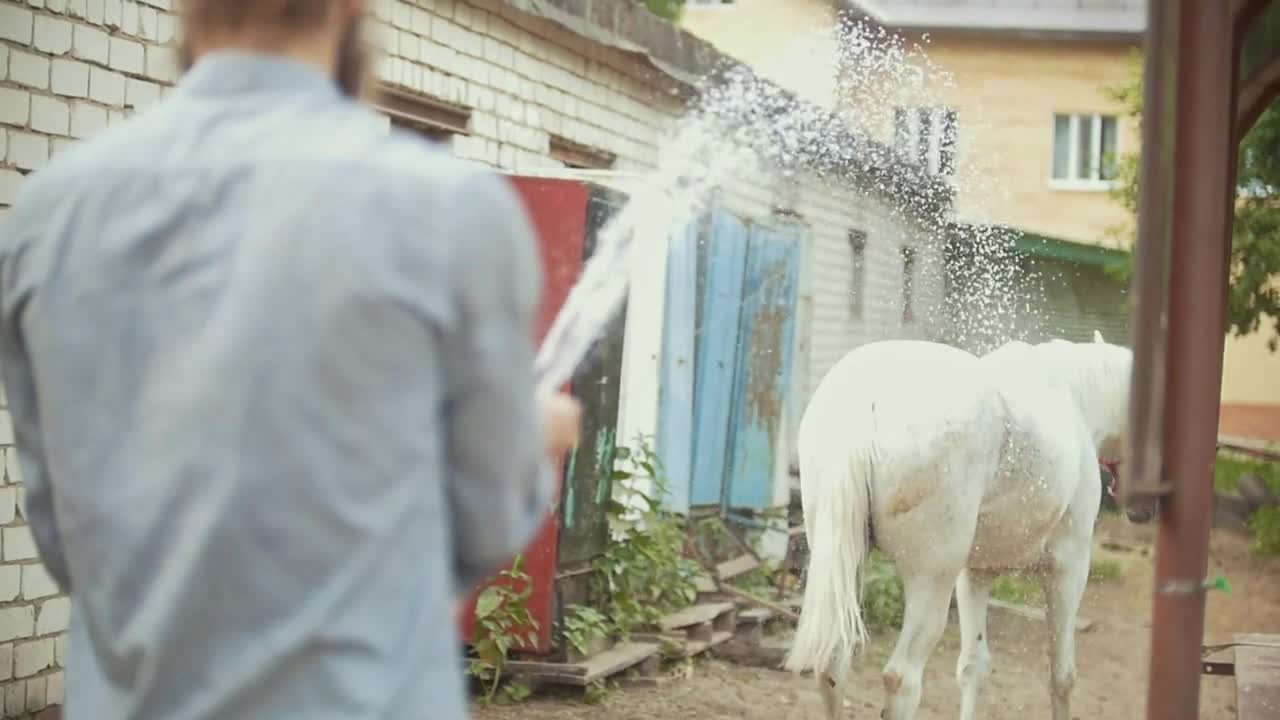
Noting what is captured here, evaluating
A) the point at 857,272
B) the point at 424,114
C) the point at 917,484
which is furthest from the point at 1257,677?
the point at 857,272

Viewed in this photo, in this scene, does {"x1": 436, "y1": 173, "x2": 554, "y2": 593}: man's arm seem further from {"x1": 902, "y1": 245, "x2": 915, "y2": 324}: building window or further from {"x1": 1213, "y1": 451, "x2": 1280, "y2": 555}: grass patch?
{"x1": 1213, "y1": 451, "x2": 1280, "y2": 555}: grass patch

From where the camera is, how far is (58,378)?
5.43 feet

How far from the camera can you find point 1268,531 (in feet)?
51.4

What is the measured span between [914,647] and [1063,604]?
1155 mm

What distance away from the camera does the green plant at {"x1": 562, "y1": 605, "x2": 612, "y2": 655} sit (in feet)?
26.5

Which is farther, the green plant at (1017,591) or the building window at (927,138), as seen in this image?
the building window at (927,138)

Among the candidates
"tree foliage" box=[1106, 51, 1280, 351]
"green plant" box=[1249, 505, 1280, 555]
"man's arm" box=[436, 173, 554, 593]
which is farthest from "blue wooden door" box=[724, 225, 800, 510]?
"man's arm" box=[436, 173, 554, 593]

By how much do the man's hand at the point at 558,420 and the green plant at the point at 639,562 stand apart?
21.8 feet

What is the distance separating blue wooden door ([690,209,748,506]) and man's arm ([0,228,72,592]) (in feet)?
30.4

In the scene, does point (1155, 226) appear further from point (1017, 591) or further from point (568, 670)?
A: point (1017, 591)

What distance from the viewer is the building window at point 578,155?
417 inches

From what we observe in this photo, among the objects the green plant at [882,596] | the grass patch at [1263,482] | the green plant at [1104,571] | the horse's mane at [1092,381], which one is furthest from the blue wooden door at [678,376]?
the grass patch at [1263,482]

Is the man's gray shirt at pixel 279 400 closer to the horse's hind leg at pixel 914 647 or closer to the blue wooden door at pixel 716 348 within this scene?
the horse's hind leg at pixel 914 647

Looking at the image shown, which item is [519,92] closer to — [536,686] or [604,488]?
[604,488]
